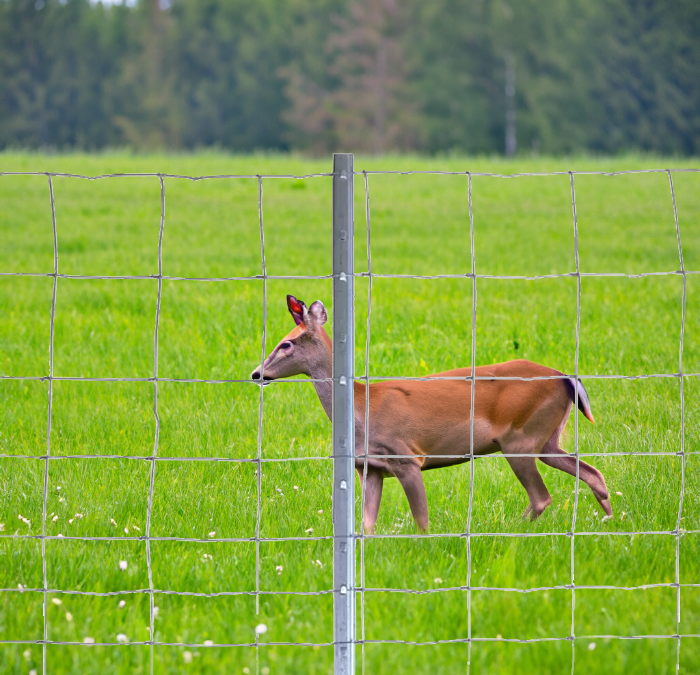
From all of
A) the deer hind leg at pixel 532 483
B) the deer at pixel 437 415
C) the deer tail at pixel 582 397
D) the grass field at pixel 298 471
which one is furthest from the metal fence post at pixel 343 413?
the deer tail at pixel 582 397

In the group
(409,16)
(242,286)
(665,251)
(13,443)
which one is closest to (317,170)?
(665,251)

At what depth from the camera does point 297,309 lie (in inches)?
185

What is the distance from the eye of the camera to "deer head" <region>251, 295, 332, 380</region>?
16.1 ft

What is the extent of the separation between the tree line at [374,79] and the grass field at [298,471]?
1675 inches

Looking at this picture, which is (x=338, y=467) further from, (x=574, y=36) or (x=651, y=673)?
(x=574, y=36)

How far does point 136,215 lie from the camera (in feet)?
52.4

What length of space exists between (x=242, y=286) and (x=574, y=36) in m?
50.7

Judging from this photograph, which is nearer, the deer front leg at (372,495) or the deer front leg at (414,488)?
the deer front leg at (414,488)

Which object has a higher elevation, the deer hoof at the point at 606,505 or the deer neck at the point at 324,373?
the deer neck at the point at 324,373

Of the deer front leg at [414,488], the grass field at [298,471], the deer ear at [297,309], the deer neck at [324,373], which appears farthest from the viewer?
the deer neck at [324,373]

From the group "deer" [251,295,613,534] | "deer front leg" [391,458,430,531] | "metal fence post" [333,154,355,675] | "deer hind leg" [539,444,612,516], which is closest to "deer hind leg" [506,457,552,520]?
"deer" [251,295,613,534]

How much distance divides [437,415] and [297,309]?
0.92 metres

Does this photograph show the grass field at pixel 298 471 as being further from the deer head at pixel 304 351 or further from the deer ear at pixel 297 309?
the deer ear at pixel 297 309

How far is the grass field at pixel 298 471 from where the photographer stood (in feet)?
13.0
